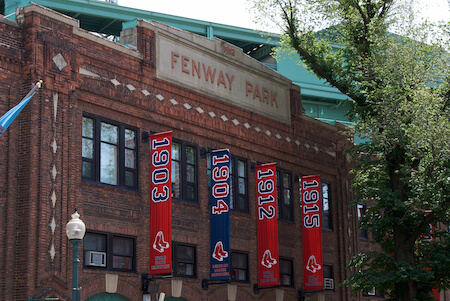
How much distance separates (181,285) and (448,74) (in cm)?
1216

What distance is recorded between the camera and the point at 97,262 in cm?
2292

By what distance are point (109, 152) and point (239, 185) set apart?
6.99 meters

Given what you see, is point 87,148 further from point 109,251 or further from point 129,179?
point 109,251

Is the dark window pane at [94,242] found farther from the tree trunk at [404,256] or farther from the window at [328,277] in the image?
the window at [328,277]

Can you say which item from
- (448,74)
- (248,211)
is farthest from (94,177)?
(448,74)

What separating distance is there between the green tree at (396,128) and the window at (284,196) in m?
3.46

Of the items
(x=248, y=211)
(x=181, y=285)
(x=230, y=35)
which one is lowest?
(x=181, y=285)

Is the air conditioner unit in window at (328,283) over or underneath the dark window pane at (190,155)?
underneath

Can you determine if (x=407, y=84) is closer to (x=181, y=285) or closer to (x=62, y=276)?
(x=181, y=285)

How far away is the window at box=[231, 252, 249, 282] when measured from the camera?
28.5 m

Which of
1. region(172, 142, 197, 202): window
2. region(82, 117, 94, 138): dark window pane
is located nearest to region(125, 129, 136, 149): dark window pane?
region(82, 117, 94, 138): dark window pane

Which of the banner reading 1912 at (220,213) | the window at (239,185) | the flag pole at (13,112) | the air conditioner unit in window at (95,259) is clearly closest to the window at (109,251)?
the air conditioner unit in window at (95,259)

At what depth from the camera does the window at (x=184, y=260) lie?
2583cm

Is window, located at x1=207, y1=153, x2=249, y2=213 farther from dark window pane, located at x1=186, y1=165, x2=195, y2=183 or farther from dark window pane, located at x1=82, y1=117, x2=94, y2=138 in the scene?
dark window pane, located at x1=82, y1=117, x2=94, y2=138
